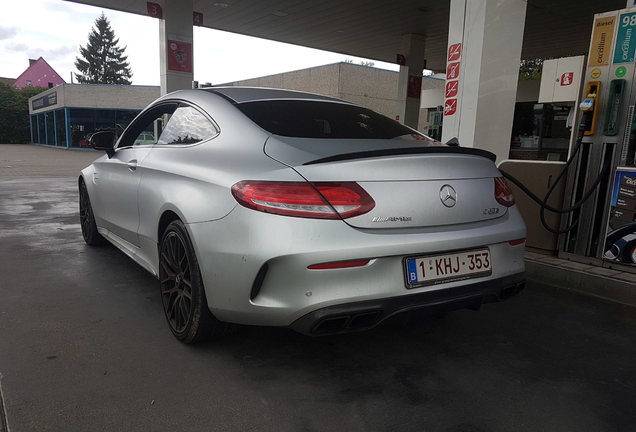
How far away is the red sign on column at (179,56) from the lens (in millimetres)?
11562

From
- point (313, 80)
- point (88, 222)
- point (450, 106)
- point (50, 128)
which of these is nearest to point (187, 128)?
point (88, 222)

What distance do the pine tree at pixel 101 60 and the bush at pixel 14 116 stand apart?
24639 mm

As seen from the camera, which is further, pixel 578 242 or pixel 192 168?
pixel 578 242

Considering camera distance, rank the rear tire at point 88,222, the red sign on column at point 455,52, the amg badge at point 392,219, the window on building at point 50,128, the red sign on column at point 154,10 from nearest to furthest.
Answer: the amg badge at point 392,219 → the rear tire at point 88,222 → the red sign on column at point 455,52 → the red sign on column at point 154,10 → the window on building at point 50,128

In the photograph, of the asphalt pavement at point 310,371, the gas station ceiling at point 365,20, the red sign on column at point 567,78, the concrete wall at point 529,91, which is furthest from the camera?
the concrete wall at point 529,91

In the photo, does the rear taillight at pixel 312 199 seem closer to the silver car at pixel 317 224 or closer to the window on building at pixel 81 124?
the silver car at pixel 317 224

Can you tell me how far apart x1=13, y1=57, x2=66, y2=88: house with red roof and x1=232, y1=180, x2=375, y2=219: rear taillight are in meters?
84.1

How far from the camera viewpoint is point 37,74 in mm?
73875

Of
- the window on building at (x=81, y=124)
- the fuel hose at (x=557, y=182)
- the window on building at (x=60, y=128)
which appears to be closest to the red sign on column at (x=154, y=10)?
the fuel hose at (x=557, y=182)

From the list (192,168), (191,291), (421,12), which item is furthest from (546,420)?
(421,12)

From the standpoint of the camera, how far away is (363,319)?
2.21 meters

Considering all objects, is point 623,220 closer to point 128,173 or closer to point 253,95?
point 253,95

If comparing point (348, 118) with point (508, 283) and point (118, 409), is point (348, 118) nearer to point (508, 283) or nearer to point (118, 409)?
point (508, 283)

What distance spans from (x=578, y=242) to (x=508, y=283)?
260cm
